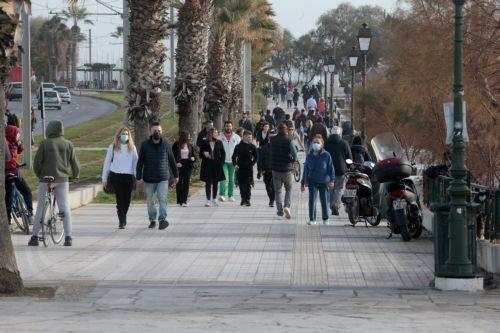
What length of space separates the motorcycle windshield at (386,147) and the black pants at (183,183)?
4.87 metres

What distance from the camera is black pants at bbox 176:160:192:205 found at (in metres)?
24.3

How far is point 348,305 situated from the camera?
11.5 m

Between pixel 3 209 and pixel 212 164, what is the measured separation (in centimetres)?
1294

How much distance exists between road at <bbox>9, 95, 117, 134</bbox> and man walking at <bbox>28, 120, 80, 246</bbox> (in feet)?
146

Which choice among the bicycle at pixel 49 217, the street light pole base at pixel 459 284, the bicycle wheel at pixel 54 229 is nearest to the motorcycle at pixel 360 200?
the bicycle wheel at pixel 54 229

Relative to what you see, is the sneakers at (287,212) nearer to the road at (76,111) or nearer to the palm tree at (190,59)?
the palm tree at (190,59)

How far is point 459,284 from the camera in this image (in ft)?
42.3

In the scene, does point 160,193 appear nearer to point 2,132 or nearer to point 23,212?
point 23,212

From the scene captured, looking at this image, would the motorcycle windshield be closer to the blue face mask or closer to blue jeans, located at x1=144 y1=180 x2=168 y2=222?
blue jeans, located at x1=144 y1=180 x2=168 y2=222

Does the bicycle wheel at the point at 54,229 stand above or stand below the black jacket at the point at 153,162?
below

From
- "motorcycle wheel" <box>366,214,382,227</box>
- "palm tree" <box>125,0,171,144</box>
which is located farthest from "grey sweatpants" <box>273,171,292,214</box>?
"palm tree" <box>125,0,171,144</box>

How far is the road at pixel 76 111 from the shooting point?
7194cm

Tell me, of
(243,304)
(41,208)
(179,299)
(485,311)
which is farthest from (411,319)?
(41,208)

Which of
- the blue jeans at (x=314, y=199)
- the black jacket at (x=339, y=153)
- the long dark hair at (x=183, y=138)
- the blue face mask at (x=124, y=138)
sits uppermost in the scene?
the blue face mask at (x=124, y=138)
